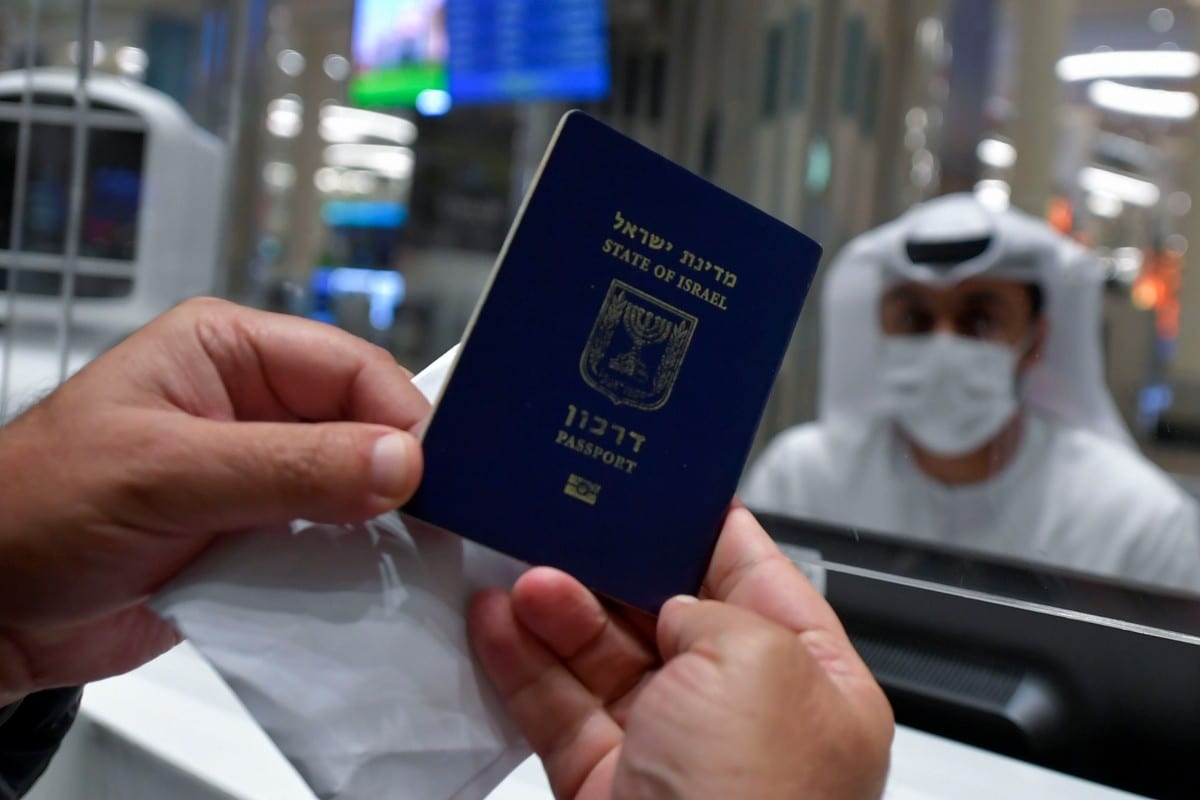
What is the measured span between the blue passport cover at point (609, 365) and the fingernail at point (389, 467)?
0.06 feet

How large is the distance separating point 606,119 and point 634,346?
9.16ft

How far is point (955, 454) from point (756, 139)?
121cm

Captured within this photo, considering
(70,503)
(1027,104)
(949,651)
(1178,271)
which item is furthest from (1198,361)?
(70,503)

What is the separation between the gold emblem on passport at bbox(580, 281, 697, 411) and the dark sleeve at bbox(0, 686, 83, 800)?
14.7 inches

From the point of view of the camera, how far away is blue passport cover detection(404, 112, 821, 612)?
17.1 inches

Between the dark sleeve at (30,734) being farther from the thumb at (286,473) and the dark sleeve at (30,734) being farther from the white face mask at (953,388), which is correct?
the white face mask at (953,388)

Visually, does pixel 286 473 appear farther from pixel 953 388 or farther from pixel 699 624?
pixel 953 388

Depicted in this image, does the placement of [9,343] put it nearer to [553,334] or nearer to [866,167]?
[553,334]

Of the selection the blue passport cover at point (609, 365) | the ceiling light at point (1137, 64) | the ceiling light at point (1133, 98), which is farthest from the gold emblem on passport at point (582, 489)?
the ceiling light at point (1133, 98)

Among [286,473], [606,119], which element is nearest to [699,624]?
[286,473]

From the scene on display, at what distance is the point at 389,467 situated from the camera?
1.36 feet

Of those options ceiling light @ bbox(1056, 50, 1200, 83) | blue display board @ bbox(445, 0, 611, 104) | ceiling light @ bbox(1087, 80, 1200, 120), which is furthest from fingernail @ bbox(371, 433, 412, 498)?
ceiling light @ bbox(1087, 80, 1200, 120)

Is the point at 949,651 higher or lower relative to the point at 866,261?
lower

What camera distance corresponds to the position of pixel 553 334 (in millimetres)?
439
